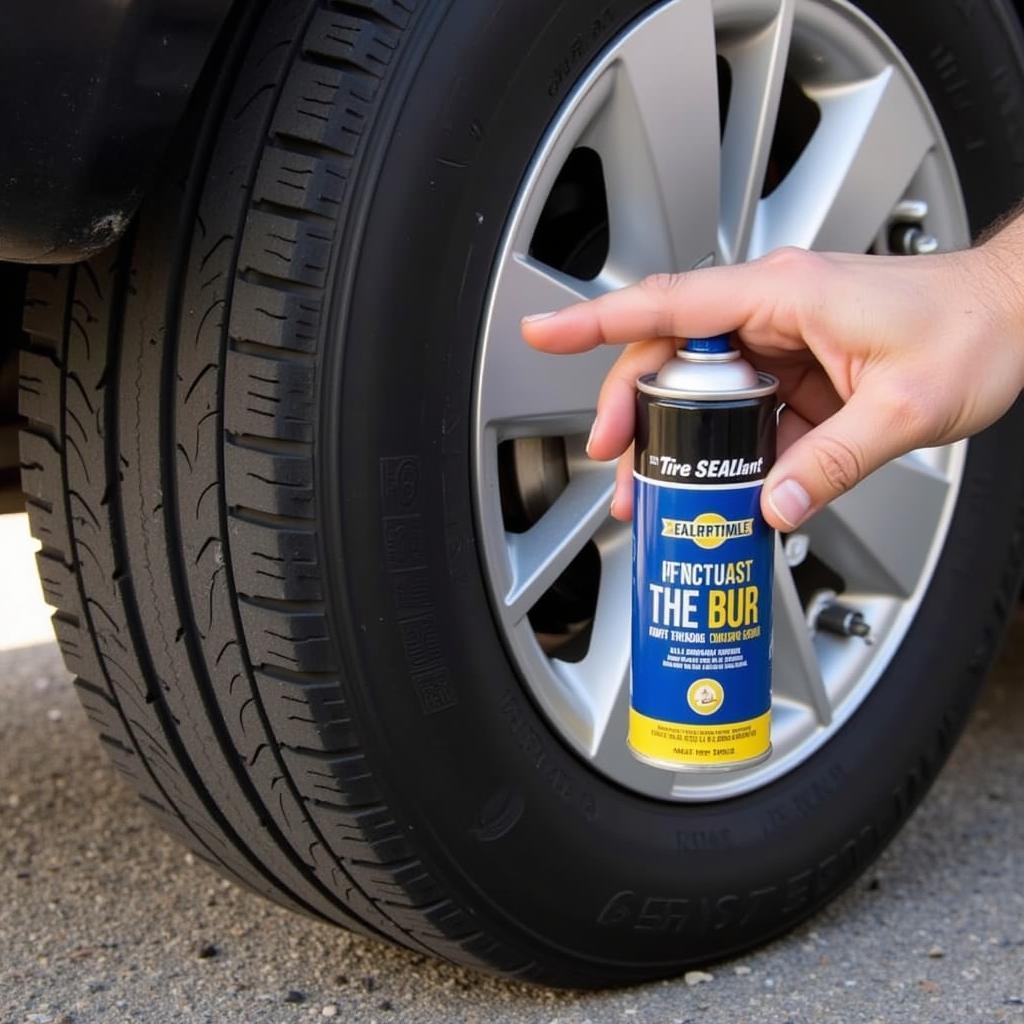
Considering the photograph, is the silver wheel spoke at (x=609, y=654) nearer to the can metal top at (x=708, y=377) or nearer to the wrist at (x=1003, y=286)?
the can metal top at (x=708, y=377)

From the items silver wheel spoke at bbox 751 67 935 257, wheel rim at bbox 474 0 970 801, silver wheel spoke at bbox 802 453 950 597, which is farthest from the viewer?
silver wheel spoke at bbox 802 453 950 597

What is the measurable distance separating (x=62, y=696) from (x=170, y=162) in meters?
1.54

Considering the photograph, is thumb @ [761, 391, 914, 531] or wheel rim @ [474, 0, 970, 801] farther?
wheel rim @ [474, 0, 970, 801]

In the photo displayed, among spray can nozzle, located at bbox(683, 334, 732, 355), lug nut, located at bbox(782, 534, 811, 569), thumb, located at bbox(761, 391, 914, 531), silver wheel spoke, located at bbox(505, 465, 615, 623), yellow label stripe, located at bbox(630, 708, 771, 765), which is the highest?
spray can nozzle, located at bbox(683, 334, 732, 355)

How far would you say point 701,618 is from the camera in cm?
147

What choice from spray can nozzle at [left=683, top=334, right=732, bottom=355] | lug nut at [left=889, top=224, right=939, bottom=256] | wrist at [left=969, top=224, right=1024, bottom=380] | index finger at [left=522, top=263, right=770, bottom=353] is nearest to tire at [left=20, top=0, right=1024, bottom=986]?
index finger at [left=522, top=263, right=770, bottom=353]

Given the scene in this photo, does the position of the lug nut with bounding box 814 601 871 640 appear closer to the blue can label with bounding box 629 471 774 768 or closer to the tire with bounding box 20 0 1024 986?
the tire with bounding box 20 0 1024 986

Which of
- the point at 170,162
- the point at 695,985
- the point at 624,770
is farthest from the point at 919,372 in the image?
the point at 695,985

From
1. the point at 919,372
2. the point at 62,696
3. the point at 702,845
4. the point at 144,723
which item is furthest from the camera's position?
the point at 62,696

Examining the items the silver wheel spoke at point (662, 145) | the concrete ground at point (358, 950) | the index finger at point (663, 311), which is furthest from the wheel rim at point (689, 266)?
the concrete ground at point (358, 950)

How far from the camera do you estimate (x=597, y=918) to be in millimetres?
1774

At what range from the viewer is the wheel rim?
1.62 m

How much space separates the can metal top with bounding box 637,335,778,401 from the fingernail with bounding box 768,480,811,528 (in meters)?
0.09

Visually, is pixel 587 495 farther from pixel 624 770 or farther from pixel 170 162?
pixel 170 162
